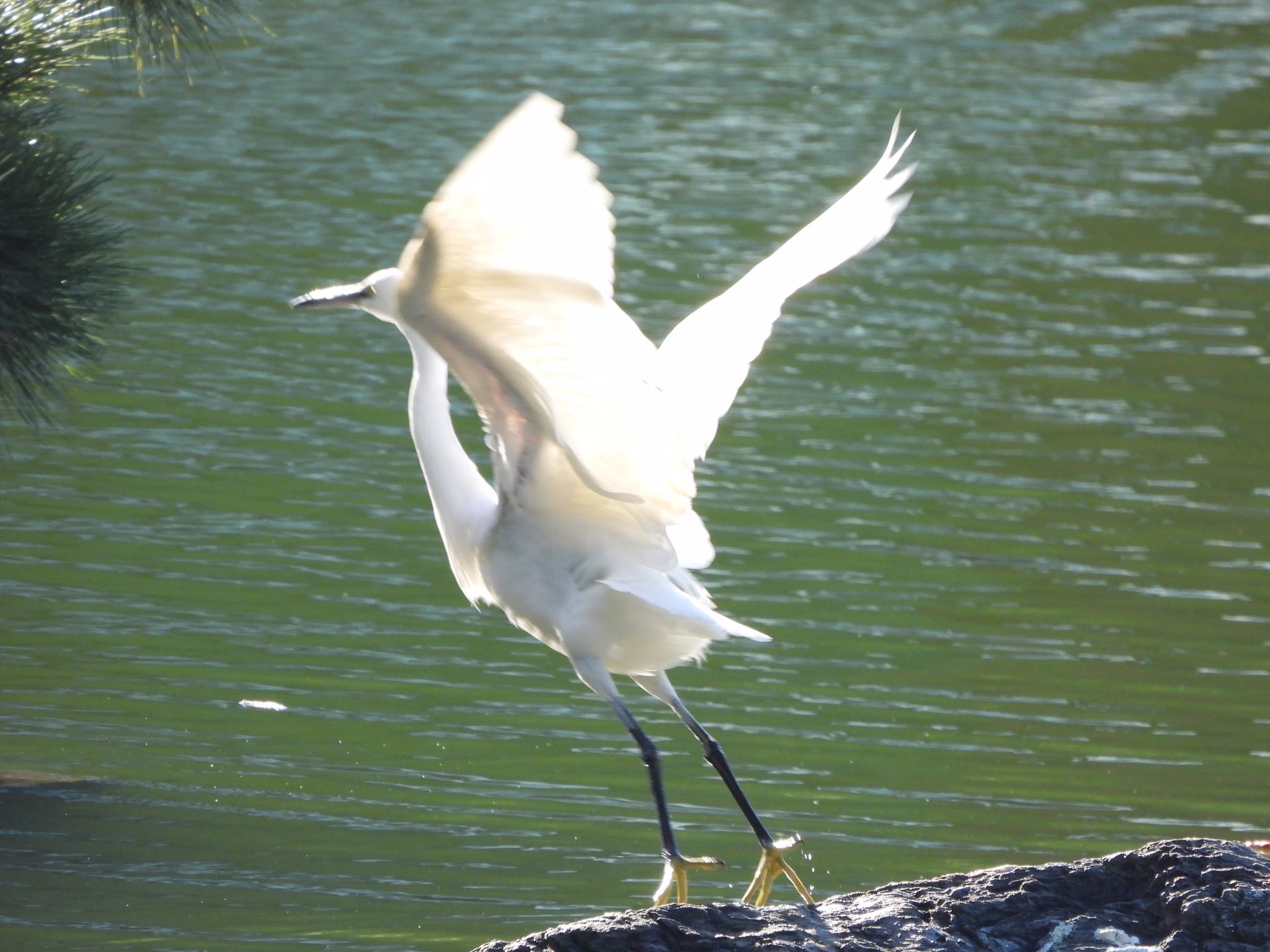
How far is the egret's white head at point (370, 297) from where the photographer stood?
3.82m

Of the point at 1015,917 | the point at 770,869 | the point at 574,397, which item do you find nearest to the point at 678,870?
the point at 770,869

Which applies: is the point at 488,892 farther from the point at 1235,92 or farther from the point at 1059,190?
the point at 1235,92

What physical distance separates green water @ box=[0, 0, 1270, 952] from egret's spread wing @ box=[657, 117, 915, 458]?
1.25 metres

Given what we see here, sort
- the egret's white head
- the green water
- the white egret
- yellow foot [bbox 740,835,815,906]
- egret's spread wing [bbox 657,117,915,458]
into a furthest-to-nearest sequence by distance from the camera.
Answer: the green water < egret's spread wing [bbox 657,117,915,458] < yellow foot [bbox 740,835,815,906] < the egret's white head < the white egret

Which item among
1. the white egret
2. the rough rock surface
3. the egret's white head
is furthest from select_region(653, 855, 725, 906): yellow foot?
the egret's white head

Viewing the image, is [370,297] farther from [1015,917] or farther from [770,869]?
[1015,917]

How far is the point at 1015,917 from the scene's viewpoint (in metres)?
3.51

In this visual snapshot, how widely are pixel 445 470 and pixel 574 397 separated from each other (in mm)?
602

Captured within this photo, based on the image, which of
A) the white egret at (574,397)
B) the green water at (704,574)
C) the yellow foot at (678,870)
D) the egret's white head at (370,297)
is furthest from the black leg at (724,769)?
the egret's white head at (370,297)

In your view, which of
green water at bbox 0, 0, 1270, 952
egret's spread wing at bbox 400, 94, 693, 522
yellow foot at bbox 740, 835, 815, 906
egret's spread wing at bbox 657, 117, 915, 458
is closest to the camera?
egret's spread wing at bbox 400, 94, 693, 522

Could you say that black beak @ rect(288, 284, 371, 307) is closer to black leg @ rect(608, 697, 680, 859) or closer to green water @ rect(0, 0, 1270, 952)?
black leg @ rect(608, 697, 680, 859)

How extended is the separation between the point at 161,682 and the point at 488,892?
171 centimetres

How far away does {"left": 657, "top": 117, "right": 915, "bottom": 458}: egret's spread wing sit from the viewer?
4.43 m

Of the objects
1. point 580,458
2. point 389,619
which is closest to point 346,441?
point 389,619
